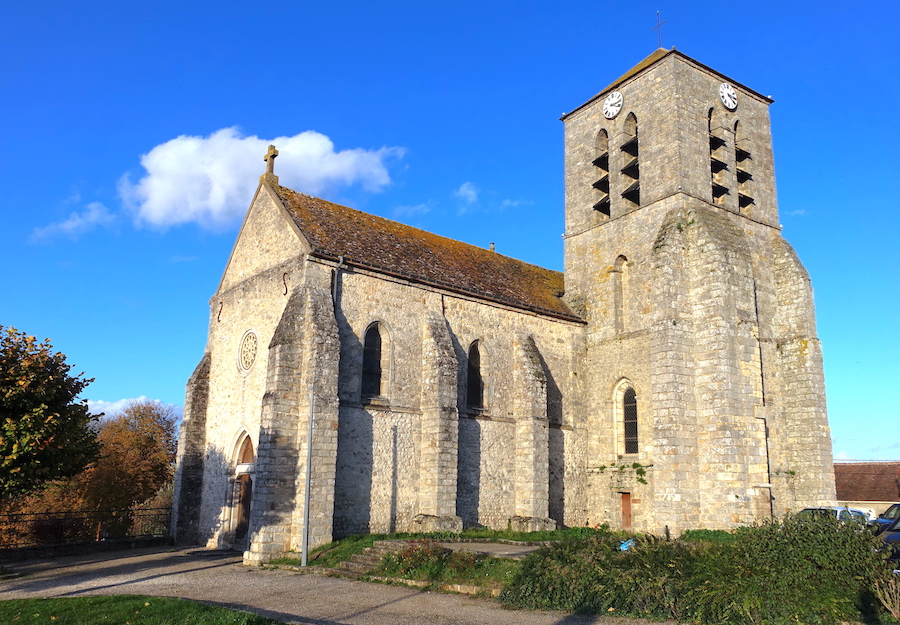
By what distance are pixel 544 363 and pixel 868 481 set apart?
21559mm

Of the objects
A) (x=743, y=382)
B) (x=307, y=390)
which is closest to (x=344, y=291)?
(x=307, y=390)

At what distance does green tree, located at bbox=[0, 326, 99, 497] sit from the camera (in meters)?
15.2

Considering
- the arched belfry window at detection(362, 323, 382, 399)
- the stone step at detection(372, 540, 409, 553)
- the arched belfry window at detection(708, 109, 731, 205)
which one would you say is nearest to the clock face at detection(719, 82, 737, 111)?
Answer: the arched belfry window at detection(708, 109, 731, 205)

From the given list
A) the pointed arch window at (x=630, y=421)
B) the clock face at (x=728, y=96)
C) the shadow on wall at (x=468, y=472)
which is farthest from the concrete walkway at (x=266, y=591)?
the clock face at (x=728, y=96)

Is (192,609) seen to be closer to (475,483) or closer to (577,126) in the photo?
(475,483)

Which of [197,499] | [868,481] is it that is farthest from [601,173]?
[868,481]

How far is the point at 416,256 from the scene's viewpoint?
24.9 meters

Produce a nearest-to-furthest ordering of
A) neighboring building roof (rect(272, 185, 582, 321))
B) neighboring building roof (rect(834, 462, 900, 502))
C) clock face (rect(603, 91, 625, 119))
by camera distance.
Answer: neighboring building roof (rect(272, 185, 582, 321))
clock face (rect(603, 91, 625, 119))
neighboring building roof (rect(834, 462, 900, 502))

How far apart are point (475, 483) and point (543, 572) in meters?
10.3

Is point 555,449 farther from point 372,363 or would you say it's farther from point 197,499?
point 197,499

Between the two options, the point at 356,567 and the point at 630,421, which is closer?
the point at 356,567

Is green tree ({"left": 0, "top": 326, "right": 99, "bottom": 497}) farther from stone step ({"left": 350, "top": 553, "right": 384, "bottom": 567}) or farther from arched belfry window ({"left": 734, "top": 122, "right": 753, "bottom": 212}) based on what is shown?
arched belfry window ({"left": 734, "top": 122, "right": 753, "bottom": 212})

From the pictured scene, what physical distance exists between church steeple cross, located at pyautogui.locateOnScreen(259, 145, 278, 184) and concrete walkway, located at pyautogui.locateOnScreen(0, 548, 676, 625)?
40.8 feet

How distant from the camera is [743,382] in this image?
2225cm
